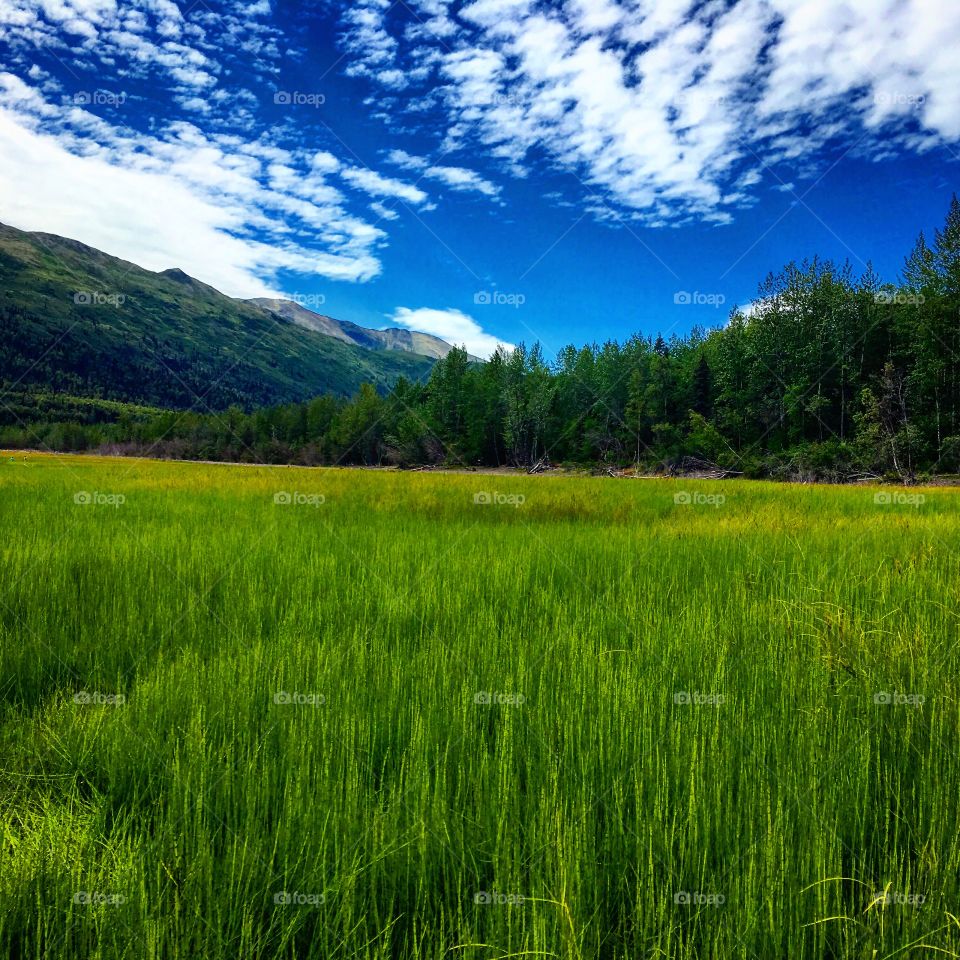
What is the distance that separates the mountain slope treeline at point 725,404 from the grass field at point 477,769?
25385 mm

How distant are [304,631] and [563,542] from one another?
397 centimetres

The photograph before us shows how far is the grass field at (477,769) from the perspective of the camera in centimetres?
147

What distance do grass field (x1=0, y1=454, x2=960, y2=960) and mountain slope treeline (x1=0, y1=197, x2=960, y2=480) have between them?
2538 centimetres

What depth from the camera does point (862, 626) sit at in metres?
3.76

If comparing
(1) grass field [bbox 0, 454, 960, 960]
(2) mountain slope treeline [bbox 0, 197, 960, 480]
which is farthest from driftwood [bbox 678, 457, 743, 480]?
(1) grass field [bbox 0, 454, 960, 960]

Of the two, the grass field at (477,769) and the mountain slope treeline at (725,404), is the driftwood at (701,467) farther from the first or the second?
the grass field at (477,769)

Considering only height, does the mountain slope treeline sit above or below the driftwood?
above

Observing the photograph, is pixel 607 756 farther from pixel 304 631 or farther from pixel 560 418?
pixel 560 418

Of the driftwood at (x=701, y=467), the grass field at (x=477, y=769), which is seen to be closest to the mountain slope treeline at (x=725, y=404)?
the driftwood at (x=701, y=467)

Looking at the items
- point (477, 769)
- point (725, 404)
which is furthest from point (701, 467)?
point (477, 769)

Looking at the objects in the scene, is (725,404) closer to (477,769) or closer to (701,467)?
(701,467)

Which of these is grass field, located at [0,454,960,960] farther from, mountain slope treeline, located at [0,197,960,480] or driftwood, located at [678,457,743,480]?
driftwood, located at [678,457,743,480]

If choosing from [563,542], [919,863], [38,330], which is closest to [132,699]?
[919,863]

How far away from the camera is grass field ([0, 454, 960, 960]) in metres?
1.47
